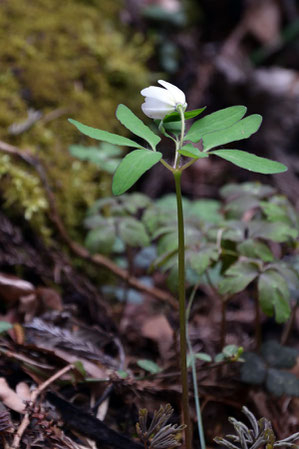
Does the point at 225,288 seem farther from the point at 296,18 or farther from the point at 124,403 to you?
the point at 296,18

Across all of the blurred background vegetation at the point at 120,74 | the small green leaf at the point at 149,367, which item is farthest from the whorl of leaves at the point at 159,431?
the blurred background vegetation at the point at 120,74

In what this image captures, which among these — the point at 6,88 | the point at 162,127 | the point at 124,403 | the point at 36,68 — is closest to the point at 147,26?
the point at 36,68

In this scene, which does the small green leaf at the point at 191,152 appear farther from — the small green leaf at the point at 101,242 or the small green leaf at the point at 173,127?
the small green leaf at the point at 101,242

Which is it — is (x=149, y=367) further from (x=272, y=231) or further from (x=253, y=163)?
(x=253, y=163)

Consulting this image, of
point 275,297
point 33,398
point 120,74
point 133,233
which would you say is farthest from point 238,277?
point 120,74

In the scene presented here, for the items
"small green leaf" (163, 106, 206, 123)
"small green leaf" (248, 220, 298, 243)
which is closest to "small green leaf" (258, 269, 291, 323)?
"small green leaf" (248, 220, 298, 243)

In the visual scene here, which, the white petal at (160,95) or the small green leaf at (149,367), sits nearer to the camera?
the white petal at (160,95)

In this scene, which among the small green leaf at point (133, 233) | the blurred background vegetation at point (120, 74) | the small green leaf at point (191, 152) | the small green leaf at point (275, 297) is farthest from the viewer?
the blurred background vegetation at point (120, 74)

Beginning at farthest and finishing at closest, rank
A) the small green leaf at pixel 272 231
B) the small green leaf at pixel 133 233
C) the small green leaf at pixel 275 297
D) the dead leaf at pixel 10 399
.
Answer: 1. the small green leaf at pixel 133 233
2. the small green leaf at pixel 272 231
3. the small green leaf at pixel 275 297
4. the dead leaf at pixel 10 399
